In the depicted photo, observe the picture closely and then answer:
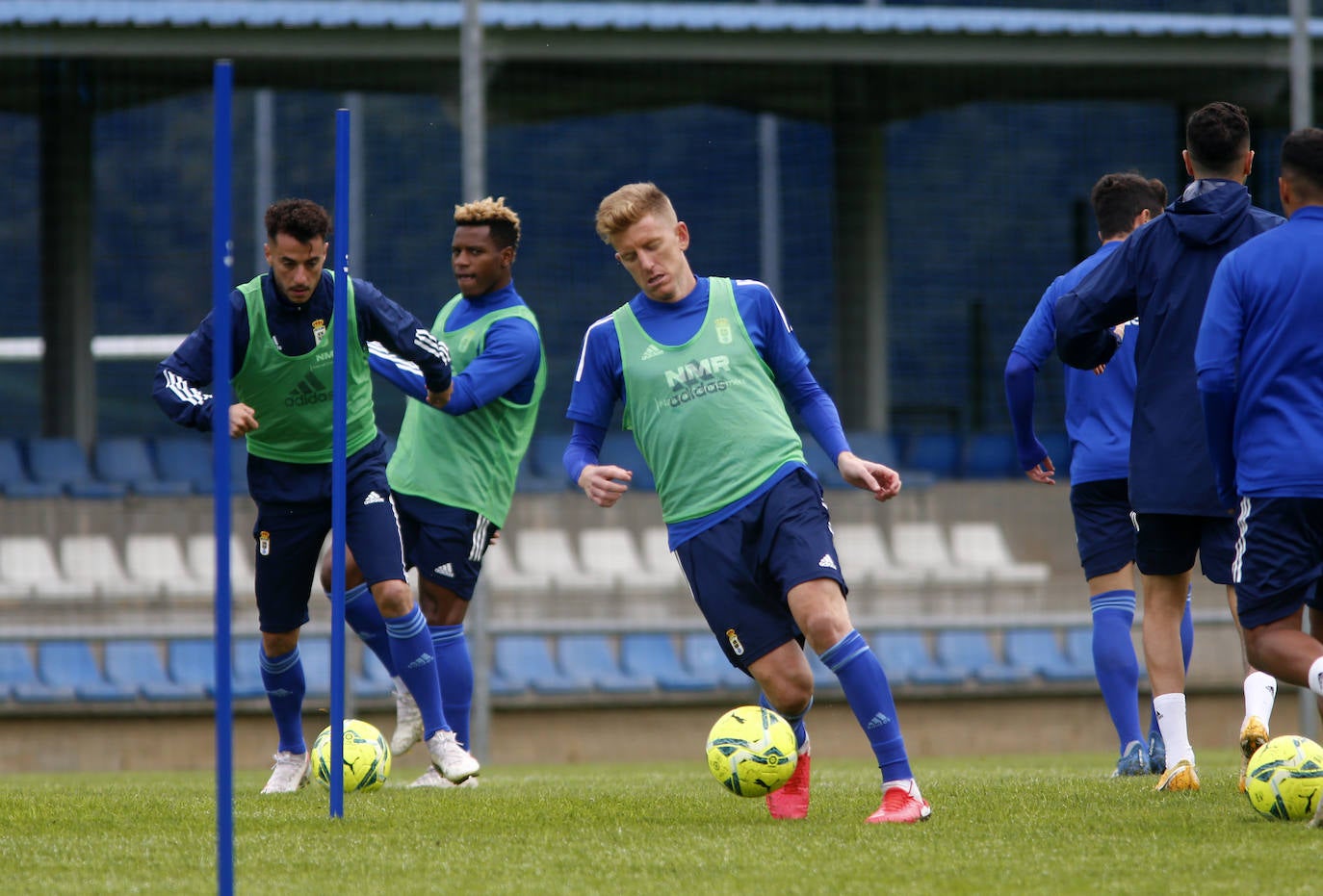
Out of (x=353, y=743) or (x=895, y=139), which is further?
(x=895, y=139)

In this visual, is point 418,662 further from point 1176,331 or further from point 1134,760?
point 1176,331

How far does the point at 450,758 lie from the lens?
6.20 metres

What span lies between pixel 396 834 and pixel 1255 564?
240cm

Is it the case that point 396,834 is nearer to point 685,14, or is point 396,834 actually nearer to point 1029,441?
point 1029,441

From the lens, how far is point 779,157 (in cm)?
1858

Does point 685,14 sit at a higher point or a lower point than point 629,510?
higher

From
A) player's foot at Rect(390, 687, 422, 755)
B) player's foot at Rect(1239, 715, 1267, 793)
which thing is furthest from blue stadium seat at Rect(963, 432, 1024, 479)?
Answer: player's foot at Rect(1239, 715, 1267, 793)

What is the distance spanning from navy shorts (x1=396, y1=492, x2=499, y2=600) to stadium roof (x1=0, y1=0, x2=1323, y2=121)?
6.67 meters

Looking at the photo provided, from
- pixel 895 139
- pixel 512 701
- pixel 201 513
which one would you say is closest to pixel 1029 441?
pixel 512 701

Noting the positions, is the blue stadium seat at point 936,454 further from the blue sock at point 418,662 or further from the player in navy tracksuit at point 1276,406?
the player in navy tracksuit at point 1276,406

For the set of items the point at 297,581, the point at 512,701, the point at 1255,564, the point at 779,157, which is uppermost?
the point at 779,157

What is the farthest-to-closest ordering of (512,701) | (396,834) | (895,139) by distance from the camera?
(895,139)
(512,701)
(396,834)

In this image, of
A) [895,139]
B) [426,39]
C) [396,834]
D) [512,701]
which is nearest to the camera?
[396,834]

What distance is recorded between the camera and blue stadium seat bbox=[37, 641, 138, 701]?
11797 millimetres
